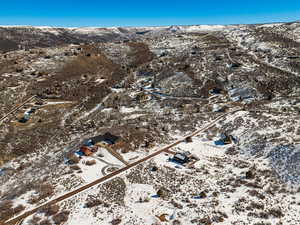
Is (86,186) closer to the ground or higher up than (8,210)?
higher up

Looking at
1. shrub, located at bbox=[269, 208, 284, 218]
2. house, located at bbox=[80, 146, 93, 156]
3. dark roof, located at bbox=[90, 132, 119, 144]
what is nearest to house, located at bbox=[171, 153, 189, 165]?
dark roof, located at bbox=[90, 132, 119, 144]

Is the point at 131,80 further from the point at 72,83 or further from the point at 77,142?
the point at 77,142

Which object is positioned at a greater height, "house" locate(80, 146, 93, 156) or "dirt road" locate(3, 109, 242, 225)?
"house" locate(80, 146, 93, 156)

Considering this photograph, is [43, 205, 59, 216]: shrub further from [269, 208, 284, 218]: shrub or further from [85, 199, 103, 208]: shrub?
[269, 208, 284, 218]: shrub

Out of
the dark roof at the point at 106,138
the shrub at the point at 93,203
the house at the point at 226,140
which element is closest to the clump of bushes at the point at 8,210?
the shrub at the point at 93,203

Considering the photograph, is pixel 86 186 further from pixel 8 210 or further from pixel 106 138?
pixel 106 138

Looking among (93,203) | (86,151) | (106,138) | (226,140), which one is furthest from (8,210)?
(226,140)

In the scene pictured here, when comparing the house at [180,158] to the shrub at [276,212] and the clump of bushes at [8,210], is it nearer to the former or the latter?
the shrub at [276,212]

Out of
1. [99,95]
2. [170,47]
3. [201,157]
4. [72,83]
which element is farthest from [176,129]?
[170,47]
